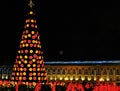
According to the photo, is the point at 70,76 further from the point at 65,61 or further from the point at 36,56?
the point at 36,56

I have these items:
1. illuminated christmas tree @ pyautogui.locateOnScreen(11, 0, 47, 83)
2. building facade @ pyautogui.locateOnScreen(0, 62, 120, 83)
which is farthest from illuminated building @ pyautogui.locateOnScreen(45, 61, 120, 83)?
illuminated christmas tree @ pyautogui.locateOnScreen(11, 0, 47, 83)

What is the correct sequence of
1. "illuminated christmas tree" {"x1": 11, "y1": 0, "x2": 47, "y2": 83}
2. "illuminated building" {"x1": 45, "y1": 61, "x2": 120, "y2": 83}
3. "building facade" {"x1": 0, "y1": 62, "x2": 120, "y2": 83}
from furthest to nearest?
"building facade" {"x1": 0, "y1": 62, "x2": 120, "y2": 83} < "illuminated building" {"x1": 45, "y1": 61, "x2": 120, "y2": 83} < "illuminated christmas tree" {"x1": 11, "y1": 0, "x2": 47, "y2": 83}

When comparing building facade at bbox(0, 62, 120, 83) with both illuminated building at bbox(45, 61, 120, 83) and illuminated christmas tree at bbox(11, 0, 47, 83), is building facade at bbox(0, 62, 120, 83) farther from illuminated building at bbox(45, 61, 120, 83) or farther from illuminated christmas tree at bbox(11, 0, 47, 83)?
illuminated christmas tree at bbox(11, 0, 47, 83)

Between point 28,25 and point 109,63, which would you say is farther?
point 109,63

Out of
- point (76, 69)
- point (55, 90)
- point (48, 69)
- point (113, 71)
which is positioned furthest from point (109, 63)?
point (55, 90)

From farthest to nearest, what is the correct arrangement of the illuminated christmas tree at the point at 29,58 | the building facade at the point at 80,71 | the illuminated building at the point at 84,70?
the building facade at the point at 80,71 < the illuminated building at the point at 84,70 < the illuminated christmas tree at the point at 29,58

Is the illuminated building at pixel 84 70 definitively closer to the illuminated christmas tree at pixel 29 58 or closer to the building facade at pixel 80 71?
the building facade at pixel 80 71

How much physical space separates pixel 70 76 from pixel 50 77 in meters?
2.84

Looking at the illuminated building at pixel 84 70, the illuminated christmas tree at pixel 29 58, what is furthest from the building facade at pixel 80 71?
the illuminated christmas tree at pixel 29 58

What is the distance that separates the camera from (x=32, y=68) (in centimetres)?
2639

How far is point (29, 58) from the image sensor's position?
2628cm

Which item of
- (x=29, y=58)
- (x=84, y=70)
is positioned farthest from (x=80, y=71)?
(x=29, y=58)

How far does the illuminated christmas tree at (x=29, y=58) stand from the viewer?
86.3 ft

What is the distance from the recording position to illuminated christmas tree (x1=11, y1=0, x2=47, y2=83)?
2630 cm
